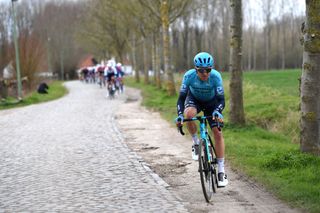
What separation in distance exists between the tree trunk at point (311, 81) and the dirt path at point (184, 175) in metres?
1.40

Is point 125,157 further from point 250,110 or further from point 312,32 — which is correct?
point 250,110

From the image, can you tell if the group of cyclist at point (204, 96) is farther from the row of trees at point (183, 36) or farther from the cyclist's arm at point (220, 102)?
the row of trees at point (183, 36)

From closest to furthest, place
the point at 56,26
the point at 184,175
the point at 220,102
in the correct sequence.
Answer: the point at 220,102
the point at 184,175
the point at 56,26

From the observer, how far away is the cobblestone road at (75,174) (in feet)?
22.1

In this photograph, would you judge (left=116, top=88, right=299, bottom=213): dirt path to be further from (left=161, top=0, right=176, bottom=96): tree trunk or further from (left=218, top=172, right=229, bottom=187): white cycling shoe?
(left=161, top=0, right=176, bottom=96): tree trunk

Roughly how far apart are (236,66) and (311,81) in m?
4.48

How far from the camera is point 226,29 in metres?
75.1

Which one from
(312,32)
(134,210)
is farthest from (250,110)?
(134,210)

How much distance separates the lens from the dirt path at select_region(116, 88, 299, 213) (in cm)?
655

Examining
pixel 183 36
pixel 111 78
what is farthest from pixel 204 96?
pixel 183 36

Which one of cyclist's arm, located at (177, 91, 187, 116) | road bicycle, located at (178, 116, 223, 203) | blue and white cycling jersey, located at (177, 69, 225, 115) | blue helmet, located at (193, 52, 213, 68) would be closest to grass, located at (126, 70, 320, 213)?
road bicycle, located at (178, 116, 223, 203)

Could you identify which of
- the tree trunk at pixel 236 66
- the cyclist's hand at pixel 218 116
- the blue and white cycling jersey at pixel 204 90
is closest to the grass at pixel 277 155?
the tree trunk at pixel 236 66

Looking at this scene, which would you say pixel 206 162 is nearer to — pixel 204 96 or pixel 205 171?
pixel 205 171

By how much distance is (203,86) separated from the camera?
7.18 m
